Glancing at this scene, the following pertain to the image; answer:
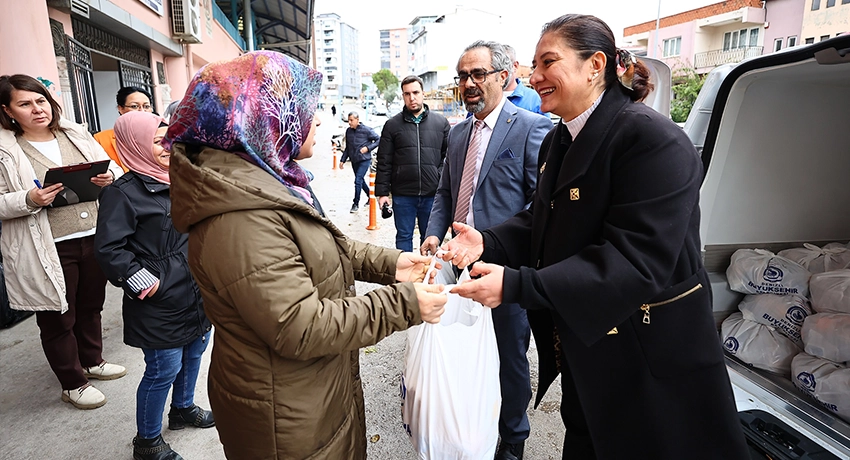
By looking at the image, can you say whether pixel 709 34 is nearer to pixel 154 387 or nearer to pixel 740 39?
pixel 740 39

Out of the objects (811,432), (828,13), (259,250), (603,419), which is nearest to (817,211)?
(811,432)

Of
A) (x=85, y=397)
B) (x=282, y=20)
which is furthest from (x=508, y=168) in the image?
(x=282, y=20)

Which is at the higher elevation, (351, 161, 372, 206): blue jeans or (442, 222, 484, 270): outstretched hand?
(442, 222, 484, 270): outstretched hand

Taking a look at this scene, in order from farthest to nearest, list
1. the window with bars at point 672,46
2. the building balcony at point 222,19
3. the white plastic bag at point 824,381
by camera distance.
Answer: the window with bars at point 672,46 → the building balcony at point 222,19 → the white plastic bag at point 824,381

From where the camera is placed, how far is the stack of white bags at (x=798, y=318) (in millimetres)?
2320

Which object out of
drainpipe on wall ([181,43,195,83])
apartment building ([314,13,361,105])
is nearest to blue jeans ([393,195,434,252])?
drainpipe on wall ([181,43,195,83])

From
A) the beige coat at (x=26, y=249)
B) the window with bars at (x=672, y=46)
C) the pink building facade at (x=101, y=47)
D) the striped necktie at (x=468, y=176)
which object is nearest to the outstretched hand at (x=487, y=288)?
the striped necktie at (x=468, y=176)

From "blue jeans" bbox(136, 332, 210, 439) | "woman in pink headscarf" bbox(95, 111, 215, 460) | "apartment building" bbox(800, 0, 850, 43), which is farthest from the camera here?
"apartment building" bbox(800, 0, 850, 43)

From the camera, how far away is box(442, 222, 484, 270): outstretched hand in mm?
2084

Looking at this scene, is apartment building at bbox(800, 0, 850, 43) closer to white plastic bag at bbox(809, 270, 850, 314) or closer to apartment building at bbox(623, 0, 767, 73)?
apartment building at bbox(623, 0, 767, 73)

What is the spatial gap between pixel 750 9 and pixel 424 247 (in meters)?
31.5

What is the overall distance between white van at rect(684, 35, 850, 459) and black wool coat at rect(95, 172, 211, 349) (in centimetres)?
283

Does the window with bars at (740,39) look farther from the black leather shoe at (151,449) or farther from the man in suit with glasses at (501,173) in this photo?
the black leather shoe at (151,449)

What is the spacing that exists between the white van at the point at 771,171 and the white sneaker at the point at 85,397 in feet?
12.4
